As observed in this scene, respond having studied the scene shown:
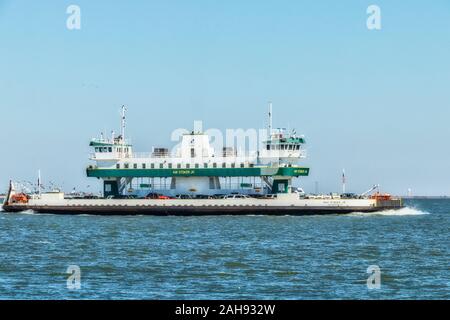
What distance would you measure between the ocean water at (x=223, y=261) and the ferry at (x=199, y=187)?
16011 mm

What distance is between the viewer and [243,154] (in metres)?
90.5

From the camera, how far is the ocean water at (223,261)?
29734 mm

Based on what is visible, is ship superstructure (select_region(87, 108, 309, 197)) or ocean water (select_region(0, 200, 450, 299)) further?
ship superstructure (select_region(87, 108, 309, 197))

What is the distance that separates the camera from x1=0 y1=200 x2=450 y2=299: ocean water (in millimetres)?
29734

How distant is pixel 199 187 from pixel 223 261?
2052 inches

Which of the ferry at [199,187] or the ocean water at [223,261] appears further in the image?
the ferry at [199,187]

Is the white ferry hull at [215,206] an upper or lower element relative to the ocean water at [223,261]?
upper

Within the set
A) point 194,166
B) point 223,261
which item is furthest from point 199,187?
point 223,261

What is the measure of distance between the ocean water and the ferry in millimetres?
A: 16011

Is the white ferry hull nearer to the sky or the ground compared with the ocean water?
nearer to the sky

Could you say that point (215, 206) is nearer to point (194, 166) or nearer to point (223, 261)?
point (194, 166)

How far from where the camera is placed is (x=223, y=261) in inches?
1556

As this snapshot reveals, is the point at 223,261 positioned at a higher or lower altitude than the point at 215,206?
lower
